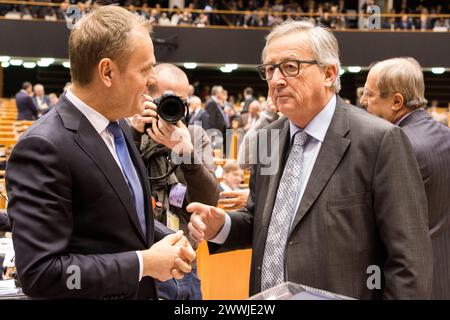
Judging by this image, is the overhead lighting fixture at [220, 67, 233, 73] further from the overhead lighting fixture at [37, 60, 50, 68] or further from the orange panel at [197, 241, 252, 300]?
the orange panel at [197, 241, 252, 300]

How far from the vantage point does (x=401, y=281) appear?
1770mm

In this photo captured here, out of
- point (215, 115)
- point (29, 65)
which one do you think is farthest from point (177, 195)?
point (29, 65)

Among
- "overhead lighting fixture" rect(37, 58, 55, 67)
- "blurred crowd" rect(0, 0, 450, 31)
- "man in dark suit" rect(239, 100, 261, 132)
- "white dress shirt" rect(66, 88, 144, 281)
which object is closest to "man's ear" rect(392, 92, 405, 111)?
"white dress shirt" rect(66, 88, 144, 281)

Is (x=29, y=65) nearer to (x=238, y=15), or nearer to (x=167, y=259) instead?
(x=238, y=15)

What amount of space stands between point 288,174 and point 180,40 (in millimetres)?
14600

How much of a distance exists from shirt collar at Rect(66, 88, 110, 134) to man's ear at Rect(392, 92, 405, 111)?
140 centimetres

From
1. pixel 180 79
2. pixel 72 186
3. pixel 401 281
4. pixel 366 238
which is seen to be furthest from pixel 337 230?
pixel 180 79

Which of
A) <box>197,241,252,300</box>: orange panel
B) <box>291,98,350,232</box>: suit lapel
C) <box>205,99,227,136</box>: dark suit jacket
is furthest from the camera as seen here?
<box>205,99,227,136</box>: dark suit jacket

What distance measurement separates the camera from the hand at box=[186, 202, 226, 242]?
78.2 inches

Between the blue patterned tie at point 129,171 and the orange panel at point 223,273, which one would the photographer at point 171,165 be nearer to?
the blue patterned tie at point 129,171

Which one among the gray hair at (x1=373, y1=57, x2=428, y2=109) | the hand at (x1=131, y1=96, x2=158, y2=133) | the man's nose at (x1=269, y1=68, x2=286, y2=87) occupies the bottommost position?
the hand at (x1=131, y1=96, x2=158, y2=133)

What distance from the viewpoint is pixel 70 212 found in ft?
5.10

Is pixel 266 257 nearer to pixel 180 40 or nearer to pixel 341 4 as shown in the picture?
pixel 180 40

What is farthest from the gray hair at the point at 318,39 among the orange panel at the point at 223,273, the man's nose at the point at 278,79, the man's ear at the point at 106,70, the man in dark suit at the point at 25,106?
the man in dark suit at the point at 25,106
